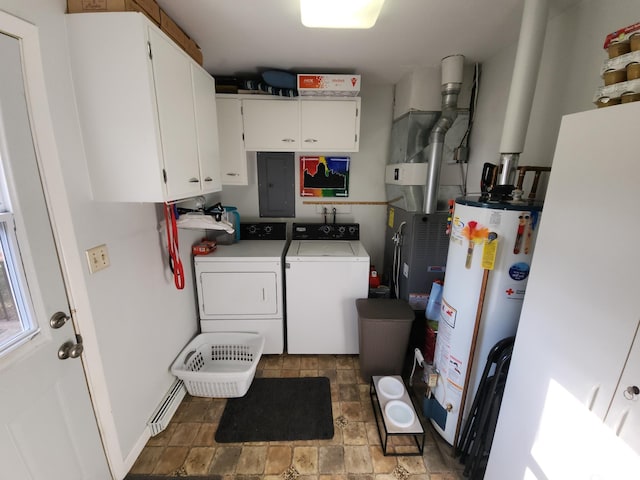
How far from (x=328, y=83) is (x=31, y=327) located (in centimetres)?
229

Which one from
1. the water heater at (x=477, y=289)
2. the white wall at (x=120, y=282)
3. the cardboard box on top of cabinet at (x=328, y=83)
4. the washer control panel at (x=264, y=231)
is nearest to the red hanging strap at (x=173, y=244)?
the white wall at (x=120, y=282)

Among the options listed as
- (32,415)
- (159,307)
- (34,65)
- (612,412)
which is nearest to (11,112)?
(34,65)

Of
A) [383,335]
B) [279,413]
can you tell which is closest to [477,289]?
[383,335]

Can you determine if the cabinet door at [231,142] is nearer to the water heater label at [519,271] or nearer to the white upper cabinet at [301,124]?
the white upper cabinet at [301,124]

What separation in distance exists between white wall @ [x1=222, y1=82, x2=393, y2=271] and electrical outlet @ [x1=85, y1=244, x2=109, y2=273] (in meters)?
1.59

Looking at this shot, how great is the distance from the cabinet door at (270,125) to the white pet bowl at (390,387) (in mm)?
1982

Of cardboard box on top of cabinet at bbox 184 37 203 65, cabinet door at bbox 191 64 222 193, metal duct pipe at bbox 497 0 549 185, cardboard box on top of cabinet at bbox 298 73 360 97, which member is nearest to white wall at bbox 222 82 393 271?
cardboard box on top of cabinet at bbox 298 73 360 97

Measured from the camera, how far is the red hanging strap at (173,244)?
1704 millimetres

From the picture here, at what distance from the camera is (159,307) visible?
181cm

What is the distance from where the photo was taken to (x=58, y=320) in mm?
1104

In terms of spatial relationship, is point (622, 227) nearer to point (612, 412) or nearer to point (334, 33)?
point (612, 412)

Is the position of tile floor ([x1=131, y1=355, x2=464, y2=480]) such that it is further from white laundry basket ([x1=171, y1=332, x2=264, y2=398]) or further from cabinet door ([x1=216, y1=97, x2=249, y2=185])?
cabinet door ([x1=216, y1=97, x2=249, y2=185])

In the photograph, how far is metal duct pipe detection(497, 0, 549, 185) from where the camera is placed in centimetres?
128

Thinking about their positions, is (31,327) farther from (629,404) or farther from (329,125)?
(329,125)
